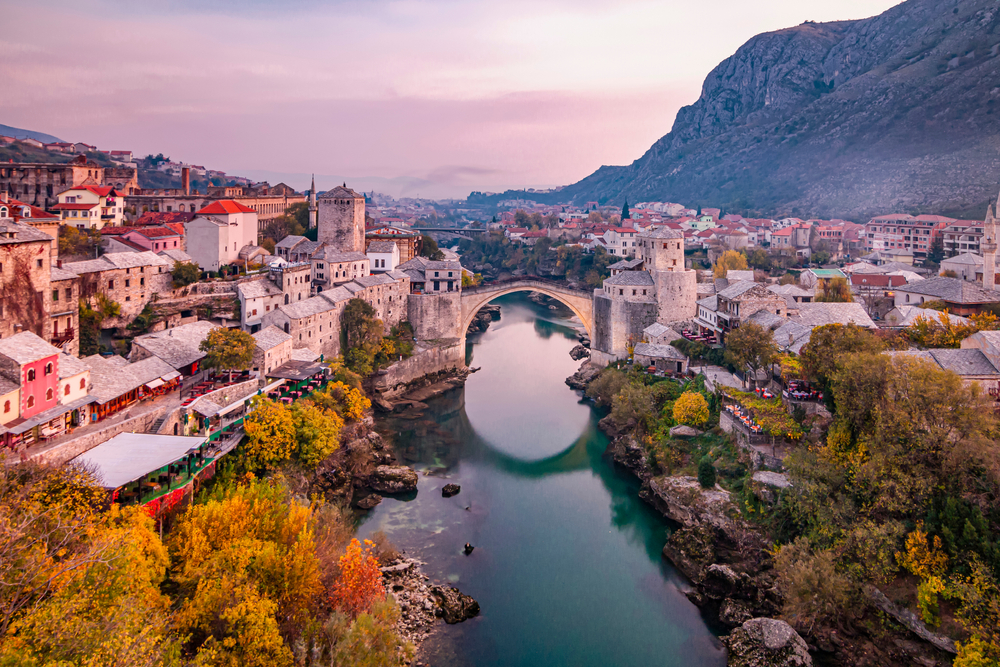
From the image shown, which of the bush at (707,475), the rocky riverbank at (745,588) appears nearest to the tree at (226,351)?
the rocky riverbank at (745,588)

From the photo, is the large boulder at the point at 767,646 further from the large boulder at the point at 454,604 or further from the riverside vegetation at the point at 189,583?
the riverside vegetation at the point at 189,583

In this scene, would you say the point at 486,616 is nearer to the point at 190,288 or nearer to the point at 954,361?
the point at 954,361

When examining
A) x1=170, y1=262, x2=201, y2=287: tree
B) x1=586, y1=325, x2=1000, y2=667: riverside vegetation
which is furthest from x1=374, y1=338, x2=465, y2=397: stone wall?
x1=586, y1=325, x2=1000, y2=667: riverside vegetation

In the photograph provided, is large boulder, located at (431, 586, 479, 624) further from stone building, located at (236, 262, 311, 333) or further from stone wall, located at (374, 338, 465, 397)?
stone building, located at (236, 262, 311, 333)

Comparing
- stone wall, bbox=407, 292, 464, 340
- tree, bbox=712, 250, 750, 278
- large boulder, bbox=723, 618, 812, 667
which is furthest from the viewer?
tree, bbox=712, 250, 750, 278

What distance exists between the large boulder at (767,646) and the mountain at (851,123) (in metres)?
50.2

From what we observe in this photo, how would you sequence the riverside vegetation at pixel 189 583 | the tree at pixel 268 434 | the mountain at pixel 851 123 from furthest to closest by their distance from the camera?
the mountain at pixel 851 123 → the tree at pixel 268 434 → the riverside vegetation at pixel 189 583

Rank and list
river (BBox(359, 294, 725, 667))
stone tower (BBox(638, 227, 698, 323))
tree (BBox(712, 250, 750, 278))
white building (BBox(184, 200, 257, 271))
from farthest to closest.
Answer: tree (BBox(712, 250, 750, 278)) < stone tower (BBox(638, 227, 698, 323)) < white building (BBox(184, 200, 257, 271)) < river (BBox(359, 294, 725, 667))

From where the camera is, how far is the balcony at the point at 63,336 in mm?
18050

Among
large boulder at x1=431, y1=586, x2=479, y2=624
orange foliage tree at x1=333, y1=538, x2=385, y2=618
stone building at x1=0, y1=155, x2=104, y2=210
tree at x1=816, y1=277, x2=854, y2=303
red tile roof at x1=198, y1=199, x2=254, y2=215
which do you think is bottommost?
large boulder at x1=431, y1=586, x2=479, y2=624

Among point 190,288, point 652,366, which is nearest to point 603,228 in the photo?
point 652,366

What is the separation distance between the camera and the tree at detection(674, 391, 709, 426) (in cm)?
2059

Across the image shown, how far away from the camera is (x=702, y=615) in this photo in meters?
14.4

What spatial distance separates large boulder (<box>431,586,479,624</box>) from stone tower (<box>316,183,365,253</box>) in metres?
21.8
